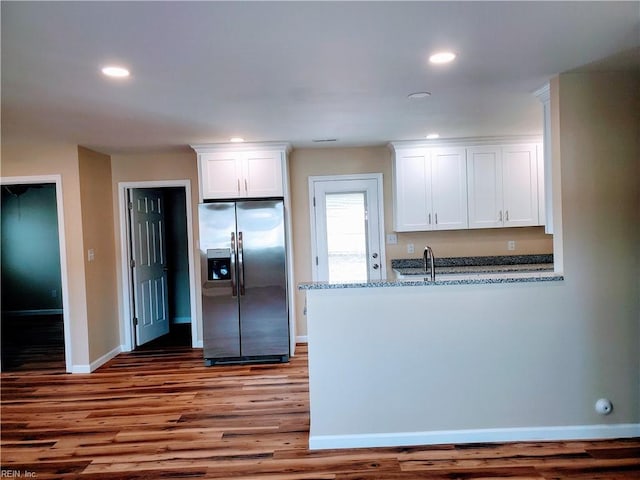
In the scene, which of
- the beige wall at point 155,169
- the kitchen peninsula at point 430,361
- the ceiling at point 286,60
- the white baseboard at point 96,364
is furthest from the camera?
the beige wall at point 155,169

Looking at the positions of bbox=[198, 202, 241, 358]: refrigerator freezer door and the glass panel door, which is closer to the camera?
bbox=[198, 202, 241, 358]: refrigerator freezer door

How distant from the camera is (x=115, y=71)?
91.3 inches

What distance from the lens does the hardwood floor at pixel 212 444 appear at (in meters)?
2.41

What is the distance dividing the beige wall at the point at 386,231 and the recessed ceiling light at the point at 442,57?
8.24 feet

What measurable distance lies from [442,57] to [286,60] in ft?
2.74

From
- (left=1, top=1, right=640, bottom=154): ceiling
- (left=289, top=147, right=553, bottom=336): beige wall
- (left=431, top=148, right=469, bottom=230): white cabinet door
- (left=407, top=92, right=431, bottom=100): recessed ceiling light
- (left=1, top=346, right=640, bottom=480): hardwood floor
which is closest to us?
(left=1, top=1, right=640, bottom=154): ceiling

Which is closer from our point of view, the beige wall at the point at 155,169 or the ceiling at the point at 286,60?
the ceiling at the point at 286,60

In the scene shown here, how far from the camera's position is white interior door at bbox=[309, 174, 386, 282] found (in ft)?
16.0

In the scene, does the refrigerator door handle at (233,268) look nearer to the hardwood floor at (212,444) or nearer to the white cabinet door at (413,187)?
the hardwood floor at (212,444)

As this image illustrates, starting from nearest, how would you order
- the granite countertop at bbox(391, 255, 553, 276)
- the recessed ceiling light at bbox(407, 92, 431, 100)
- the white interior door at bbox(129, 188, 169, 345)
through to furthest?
the recessed ceiling light at bbox(407, 92, 431, 100) < the granite countertop at bbox(391, 255, 553, 276) < the white interior door at bbox(129, 188, 169, 345)

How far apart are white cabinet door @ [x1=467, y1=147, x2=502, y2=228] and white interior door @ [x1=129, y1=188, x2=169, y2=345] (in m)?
3.88

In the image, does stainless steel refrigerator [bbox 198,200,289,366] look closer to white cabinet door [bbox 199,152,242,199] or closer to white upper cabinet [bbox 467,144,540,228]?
white cabinet door [bbox 199,152,242,199]

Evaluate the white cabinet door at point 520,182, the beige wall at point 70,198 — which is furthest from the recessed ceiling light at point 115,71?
the white cabinet door at point 520,182

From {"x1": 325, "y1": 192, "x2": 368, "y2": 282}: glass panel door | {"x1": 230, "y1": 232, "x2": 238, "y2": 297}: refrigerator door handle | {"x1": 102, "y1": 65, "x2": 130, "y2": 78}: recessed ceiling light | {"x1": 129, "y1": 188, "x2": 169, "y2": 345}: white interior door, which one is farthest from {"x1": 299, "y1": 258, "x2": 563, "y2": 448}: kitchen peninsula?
{"x1": 129, "y1": 188, "x2": 169, "y2": 345}: white interior door
